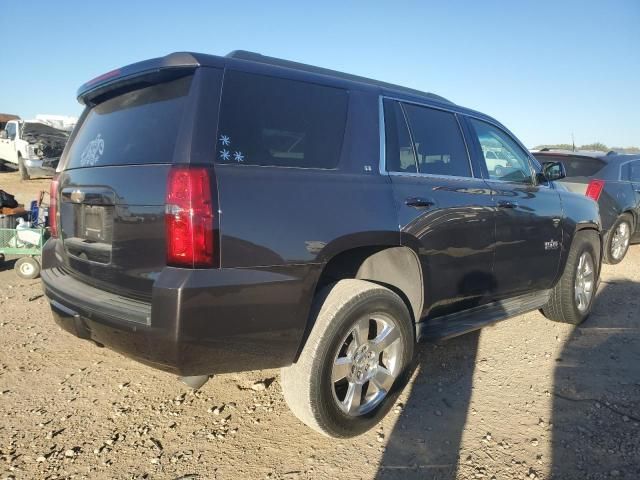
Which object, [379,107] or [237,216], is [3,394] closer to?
[237,216]

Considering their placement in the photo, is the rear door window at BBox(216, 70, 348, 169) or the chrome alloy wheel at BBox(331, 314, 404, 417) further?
the chrome alloy wheel at BBox(331, 314, 404, 417)

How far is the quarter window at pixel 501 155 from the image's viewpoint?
12.5ft

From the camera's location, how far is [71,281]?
2.77m

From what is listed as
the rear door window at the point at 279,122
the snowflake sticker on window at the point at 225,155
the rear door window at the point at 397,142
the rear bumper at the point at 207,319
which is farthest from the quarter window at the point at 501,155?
the snowflake sticker on window at the point at 225,155

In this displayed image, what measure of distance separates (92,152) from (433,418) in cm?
254

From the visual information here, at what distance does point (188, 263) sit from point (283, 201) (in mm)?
525

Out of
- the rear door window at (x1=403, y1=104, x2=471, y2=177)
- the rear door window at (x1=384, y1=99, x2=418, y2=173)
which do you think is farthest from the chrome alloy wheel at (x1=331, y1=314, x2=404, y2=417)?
the rear door window at (x1=403, y1=104, x2=471, y2=177)

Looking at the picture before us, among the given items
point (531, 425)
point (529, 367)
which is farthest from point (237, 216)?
point (529, 367)

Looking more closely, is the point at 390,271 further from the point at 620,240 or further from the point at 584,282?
the point at 620,240

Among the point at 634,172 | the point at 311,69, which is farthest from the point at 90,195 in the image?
the point at 634,172

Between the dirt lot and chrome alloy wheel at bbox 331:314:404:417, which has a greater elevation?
chrome alloy wheel at bbox 331:314:404:417

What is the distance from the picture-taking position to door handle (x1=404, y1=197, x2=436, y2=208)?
2891 mm

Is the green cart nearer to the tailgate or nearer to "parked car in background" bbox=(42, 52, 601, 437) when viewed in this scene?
"parked car in background" bbox=(42, 52, 601, 437)

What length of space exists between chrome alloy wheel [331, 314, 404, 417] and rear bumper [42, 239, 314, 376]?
402mm
